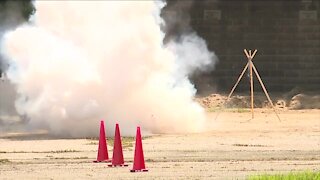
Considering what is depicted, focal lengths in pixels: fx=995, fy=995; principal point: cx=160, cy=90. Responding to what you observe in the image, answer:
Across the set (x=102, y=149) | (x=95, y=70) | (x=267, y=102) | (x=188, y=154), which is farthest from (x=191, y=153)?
(x=267, y=102)

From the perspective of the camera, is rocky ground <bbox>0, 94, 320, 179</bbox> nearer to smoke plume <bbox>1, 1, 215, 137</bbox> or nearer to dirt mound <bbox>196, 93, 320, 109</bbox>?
smoke plume <bbox>1, 1, 215, 137</bbox>

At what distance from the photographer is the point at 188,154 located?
21.6m

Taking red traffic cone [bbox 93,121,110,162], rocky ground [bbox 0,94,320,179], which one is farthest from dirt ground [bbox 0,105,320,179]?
red traffic cone [bbox 93,121,110,162]

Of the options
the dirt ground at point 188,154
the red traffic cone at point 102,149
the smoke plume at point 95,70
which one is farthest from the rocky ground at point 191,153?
the smoke plume at point 95,70

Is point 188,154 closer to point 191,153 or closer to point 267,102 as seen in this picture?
point 191,153

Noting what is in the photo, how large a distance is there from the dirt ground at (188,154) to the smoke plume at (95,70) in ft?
3.30

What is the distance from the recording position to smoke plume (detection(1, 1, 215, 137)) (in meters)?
26.6

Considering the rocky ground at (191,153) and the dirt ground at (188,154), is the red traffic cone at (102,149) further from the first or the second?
the rocky ground at (191,153)

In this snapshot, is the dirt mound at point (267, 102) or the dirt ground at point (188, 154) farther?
the dirt mound at point (267, 102)

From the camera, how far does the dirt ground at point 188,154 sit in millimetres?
17984

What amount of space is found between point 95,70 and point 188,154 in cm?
600

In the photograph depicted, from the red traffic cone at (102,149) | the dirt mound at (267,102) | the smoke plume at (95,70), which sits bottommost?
the red traffic cone at (102,149)

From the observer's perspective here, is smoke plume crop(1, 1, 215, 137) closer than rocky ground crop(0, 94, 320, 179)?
No

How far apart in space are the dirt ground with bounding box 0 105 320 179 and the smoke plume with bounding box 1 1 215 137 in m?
1.01
